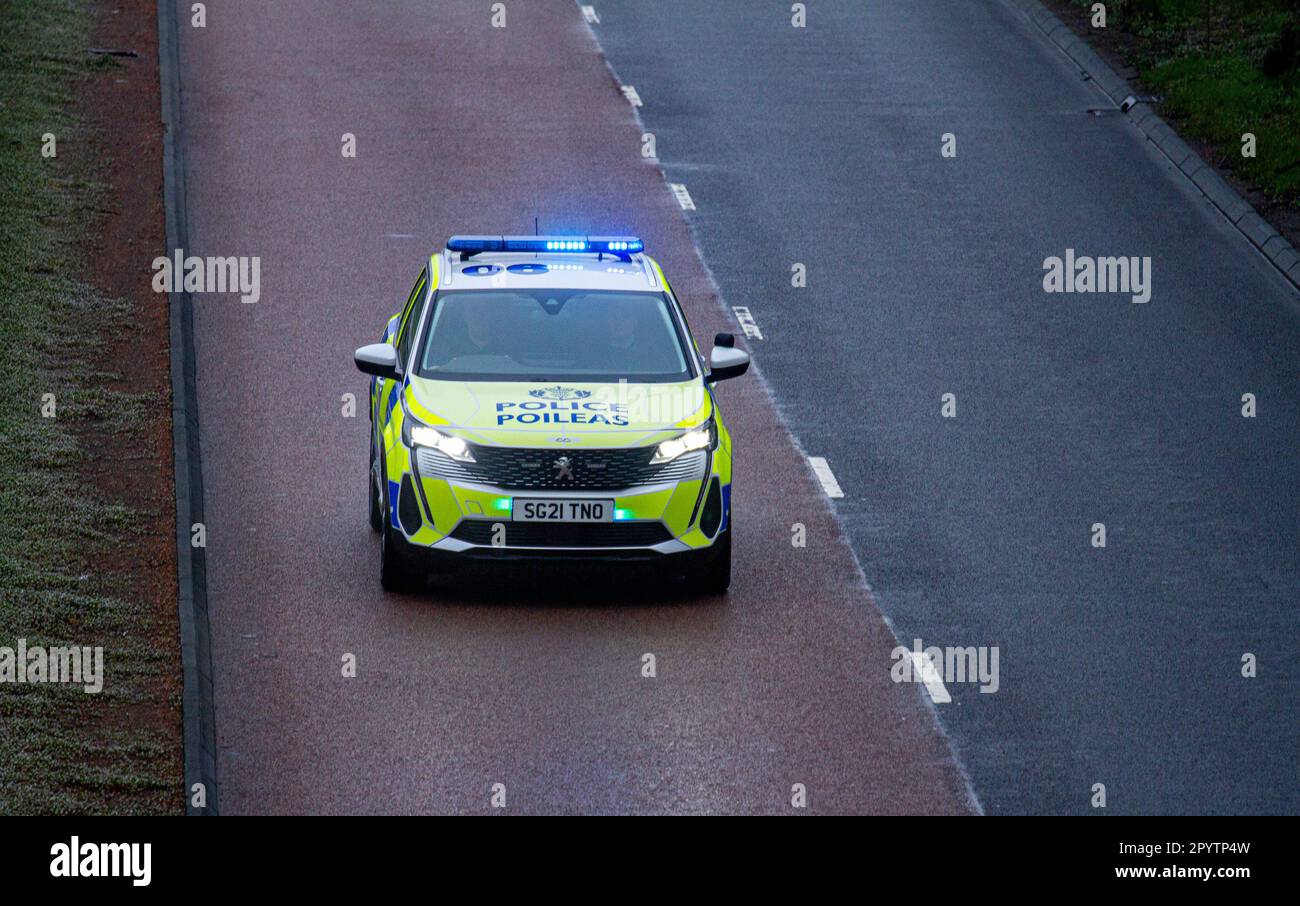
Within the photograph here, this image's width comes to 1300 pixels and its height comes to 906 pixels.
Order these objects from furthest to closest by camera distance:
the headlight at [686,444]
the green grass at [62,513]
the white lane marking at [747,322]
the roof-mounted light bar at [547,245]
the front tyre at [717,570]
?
1. the white lane marking at [747,322]
2. the roof-mounted light bar at [547,245]
3. the front tyre at [717,570]
4. the headlight at [686,444]
5. the green grass at [62,513]

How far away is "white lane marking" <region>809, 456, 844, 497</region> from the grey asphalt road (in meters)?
0.19

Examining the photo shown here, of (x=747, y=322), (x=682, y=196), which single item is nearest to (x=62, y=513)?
(x=747, y=322)

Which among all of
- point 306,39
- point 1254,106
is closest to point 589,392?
point 1254,106

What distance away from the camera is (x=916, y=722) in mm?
12562

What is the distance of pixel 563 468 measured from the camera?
45.0ft

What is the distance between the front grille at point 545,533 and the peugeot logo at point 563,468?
11.6 inches

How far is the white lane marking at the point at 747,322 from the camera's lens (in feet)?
68.8

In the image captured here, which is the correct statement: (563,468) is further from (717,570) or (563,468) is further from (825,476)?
(825,476)

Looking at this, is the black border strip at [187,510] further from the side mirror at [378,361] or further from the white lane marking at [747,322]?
the white lane marking at [747,322]

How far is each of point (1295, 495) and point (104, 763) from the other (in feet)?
32.1

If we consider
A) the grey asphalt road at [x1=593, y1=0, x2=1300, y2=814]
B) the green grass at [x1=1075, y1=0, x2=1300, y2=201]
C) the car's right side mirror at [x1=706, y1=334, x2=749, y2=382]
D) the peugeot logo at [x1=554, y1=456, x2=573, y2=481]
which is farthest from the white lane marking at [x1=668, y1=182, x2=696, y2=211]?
the peugeot logo at [x1=554, y1=456, x2=573, y2=481]

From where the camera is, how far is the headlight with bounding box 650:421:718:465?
45.7 feet

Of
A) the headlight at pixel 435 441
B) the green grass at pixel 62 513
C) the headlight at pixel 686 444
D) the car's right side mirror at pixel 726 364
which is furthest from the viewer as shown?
the car's right side mirror at pixel 726 364

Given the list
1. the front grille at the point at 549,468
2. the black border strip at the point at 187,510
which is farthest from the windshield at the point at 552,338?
the black border strip at the point at 187,510
